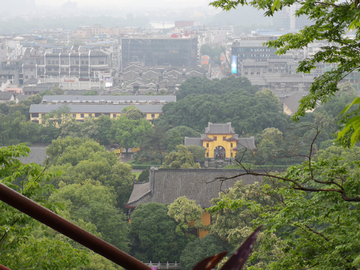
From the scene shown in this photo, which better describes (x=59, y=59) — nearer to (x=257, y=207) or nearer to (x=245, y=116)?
(x=245, y=116)

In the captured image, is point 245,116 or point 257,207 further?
point 245,116

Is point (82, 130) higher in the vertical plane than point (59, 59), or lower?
lower

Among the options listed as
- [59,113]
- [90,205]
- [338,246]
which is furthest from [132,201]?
[59,113]

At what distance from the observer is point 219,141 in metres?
29.6

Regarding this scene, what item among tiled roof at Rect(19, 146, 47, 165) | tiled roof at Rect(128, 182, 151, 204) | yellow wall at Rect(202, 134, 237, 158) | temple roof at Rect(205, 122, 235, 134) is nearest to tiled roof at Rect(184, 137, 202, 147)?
yellow wall at Rect(202, 134, 237, 158)

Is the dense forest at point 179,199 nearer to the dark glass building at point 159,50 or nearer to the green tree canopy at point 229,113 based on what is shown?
the green tree canopy at point 229,113

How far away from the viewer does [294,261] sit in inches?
212

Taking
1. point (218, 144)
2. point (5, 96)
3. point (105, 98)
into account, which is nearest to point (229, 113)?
point (218, 144)

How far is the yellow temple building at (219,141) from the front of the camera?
96.2ft

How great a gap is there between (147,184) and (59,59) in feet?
162

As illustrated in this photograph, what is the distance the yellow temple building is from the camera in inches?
1154

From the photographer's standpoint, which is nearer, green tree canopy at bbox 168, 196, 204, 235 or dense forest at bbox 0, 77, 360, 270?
dense forest at bbox 0, 77, 360, 270

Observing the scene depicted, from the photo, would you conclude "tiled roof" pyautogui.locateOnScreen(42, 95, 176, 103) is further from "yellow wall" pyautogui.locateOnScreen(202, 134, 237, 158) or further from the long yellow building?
"yellow wall" pyautogui.locateOnScreen(202, 134, 237, 158)

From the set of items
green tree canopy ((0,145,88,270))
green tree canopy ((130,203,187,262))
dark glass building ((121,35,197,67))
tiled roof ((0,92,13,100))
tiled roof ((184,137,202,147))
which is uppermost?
dark glass building ((121,35,197,67))
